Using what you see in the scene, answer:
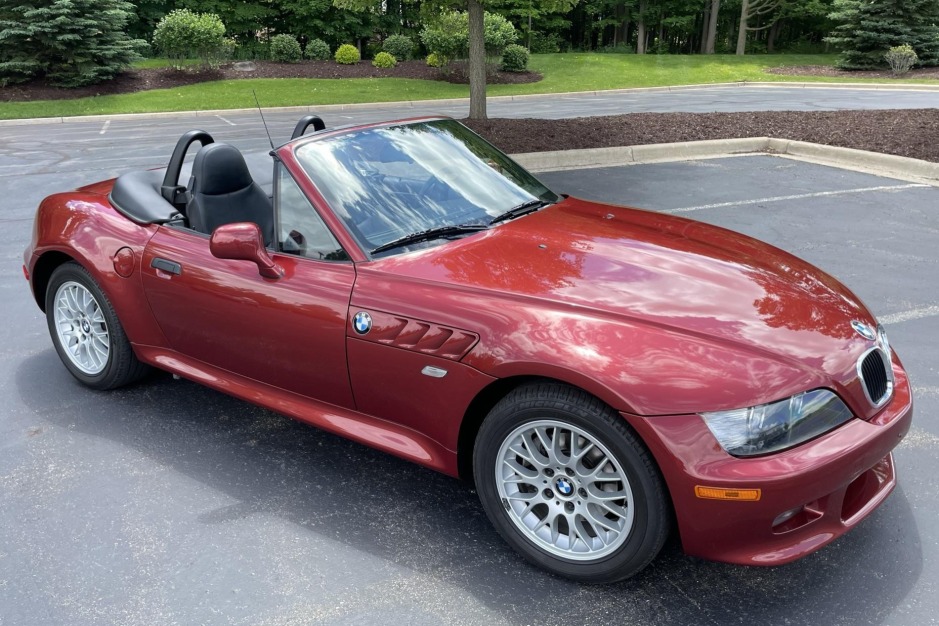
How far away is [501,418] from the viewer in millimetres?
2627

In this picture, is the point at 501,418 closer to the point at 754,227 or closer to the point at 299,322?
the point at 299,322

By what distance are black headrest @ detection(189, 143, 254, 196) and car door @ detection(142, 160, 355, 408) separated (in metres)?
0.30

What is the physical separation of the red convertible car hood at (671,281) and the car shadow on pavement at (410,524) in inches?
30.8

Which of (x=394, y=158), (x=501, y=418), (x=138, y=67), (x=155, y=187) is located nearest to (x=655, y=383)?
(x=501, y=418)

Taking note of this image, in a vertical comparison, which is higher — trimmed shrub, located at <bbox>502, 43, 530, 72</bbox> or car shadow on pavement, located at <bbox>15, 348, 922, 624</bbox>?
trimmed shrub, located at <bbox>502, 43, 530, 72</bbox>

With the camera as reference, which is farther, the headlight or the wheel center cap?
the wheel center cap

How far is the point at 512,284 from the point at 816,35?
2075 inches

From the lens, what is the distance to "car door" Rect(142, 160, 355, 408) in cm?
309

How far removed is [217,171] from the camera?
3.90 metres

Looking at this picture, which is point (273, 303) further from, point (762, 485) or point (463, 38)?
point (463, 38)

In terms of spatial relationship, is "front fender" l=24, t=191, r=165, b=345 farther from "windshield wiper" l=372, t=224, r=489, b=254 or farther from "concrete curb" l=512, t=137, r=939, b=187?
"concrete curb" l=512, t=137, r=939, b=187

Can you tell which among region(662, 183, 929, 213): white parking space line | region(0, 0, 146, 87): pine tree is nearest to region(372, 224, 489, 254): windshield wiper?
region(662, 183, 929, 213): white parking space line

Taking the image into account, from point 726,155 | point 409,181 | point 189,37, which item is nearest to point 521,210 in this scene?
point 409,181

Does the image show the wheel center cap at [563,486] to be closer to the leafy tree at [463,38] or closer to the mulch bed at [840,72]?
the leafy tree at [463,38]
